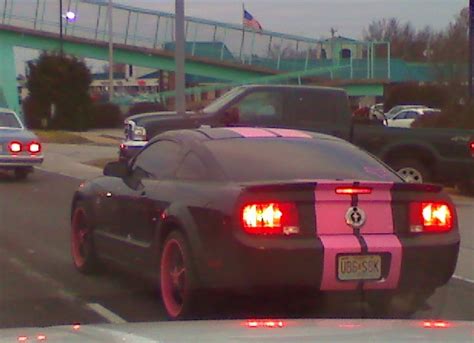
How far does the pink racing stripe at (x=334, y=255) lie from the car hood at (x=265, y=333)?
2.34m

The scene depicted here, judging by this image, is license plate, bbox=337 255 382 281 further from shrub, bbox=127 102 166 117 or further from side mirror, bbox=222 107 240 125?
shrub, bbox=127 102 166 117

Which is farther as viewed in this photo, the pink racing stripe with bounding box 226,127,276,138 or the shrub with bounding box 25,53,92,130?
the shrub with bounding box 25,53,92,130

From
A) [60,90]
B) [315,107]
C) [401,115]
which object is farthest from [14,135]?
[60,90]

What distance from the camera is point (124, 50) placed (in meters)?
53.2

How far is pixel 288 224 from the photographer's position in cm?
734

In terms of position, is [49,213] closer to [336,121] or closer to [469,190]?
[336,121]

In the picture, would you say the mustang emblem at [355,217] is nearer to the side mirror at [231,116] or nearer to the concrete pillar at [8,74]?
the side mirror at [231,116]

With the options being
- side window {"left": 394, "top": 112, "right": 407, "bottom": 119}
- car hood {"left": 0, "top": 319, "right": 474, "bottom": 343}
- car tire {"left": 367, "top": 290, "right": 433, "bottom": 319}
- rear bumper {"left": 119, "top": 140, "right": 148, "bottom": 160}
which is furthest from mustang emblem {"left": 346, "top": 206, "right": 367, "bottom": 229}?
side window {"left": 394, "top": 112, "right": 407, "bottom": 119}

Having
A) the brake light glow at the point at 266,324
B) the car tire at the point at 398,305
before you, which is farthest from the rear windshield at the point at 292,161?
the brake light glow at the point at 266,324

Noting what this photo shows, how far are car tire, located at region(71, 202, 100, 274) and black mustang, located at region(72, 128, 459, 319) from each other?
146cm

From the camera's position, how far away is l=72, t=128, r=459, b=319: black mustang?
7.28m

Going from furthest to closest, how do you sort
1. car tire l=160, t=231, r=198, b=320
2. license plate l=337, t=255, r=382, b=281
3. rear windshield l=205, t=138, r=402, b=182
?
rear windshield l=205, t=138, r=402, b=182, car tire l=160, t=231, r=198, b=320, license plate l=337, t=255, r=382, b=281

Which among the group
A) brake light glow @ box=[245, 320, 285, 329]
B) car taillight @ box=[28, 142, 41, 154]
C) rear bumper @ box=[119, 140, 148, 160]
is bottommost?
brake light glow @ box=[245, 320, 285, 329]

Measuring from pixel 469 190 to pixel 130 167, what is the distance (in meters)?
10.6
